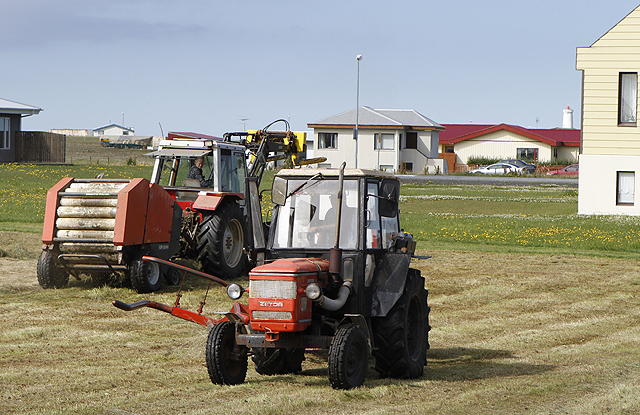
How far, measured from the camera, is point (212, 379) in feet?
25.2

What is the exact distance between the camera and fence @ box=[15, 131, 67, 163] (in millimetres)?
49844

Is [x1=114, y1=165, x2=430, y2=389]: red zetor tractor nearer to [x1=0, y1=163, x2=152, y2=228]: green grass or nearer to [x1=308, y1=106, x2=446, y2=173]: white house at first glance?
[x1=0, y1=163, x2=152, y2=228]: green grass

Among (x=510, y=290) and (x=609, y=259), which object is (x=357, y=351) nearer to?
(x=510, y=290)

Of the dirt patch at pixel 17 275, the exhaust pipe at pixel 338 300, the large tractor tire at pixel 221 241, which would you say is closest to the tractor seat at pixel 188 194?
the large tractor tire at pixel 221 241

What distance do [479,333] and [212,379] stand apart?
4.67m

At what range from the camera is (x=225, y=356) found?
769cm

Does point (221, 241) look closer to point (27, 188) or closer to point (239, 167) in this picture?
point (239, 167)

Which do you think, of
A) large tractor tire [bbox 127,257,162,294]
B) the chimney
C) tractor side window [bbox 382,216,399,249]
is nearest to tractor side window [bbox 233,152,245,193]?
large tractor tire [bbox 127,257,162,294]

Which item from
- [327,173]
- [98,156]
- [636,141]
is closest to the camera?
[327,173]

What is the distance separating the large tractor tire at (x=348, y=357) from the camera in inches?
289

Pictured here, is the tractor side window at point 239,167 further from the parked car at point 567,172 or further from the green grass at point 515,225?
the parked car at point 567,172

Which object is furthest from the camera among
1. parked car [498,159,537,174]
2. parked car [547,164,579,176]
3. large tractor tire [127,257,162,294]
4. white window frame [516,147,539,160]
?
white window frame [516,147,539,160]

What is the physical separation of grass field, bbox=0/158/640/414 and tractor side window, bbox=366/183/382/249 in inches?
56.2

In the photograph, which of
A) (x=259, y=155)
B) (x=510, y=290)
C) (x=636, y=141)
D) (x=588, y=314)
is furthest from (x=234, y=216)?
(x=636, y=141)
